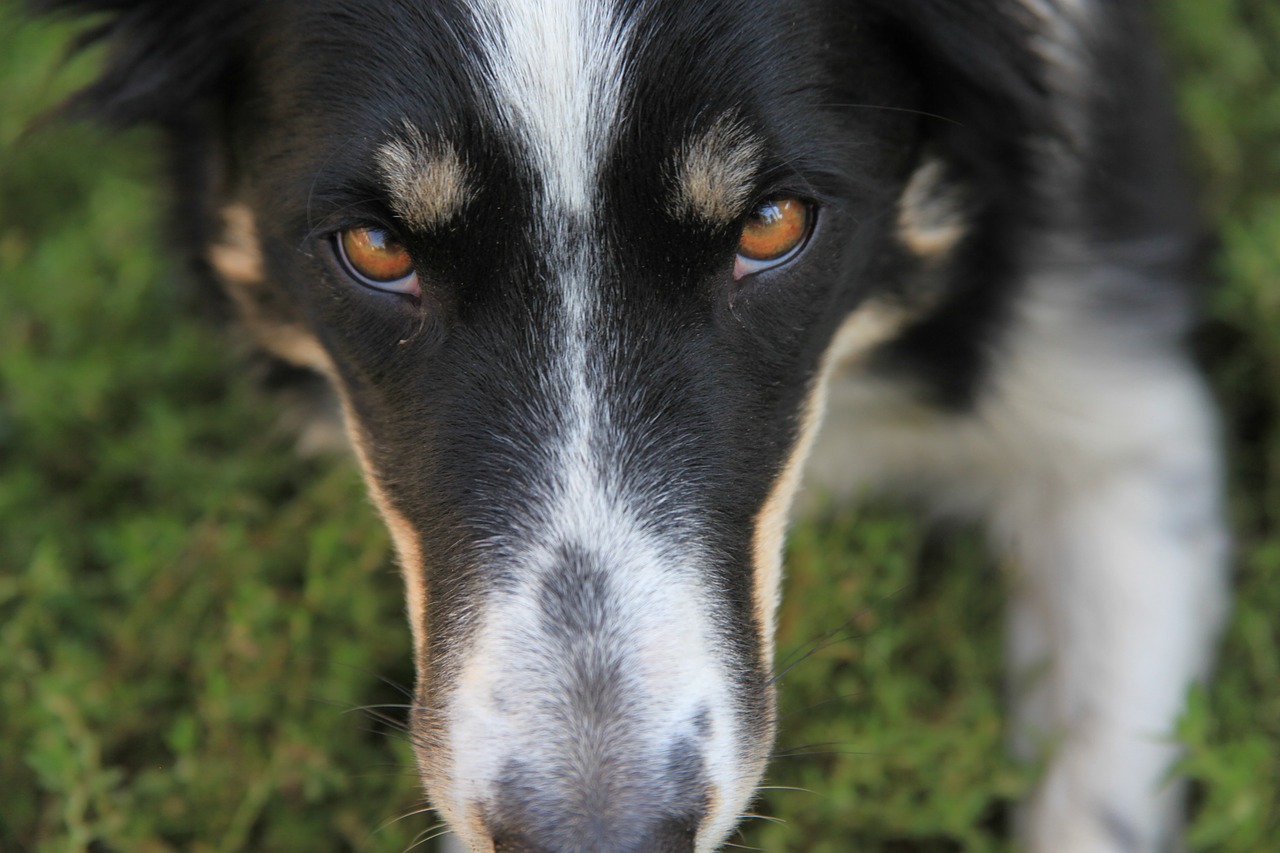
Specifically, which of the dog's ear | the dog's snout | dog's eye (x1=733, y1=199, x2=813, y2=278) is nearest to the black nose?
the dog's snout

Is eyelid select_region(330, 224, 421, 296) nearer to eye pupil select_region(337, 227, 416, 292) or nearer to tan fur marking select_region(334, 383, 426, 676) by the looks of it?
eye pupil select_region(337, 227, 416, 292)

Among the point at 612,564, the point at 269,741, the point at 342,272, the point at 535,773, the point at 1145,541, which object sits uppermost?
the point at 342,272

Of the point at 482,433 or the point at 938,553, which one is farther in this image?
the point at 938,553

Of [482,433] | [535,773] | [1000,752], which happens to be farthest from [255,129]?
[1000,752]

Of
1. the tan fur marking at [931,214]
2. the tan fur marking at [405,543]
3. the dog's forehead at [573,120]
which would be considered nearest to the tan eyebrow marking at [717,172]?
the dog's forehead at [573,120]

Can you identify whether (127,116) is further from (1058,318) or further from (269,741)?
(1058,318)

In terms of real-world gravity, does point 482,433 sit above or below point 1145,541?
above

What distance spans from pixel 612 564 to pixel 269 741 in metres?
1.24

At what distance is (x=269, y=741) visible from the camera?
2.97 m

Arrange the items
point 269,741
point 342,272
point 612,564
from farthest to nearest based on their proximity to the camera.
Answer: point 269,741
point 342,272
point 612,564

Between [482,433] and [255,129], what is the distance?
31.4 inches

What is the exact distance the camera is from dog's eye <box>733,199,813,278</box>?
2273 millimetres

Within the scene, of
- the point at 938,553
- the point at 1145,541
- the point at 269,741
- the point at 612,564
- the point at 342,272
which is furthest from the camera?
the point at 938,553

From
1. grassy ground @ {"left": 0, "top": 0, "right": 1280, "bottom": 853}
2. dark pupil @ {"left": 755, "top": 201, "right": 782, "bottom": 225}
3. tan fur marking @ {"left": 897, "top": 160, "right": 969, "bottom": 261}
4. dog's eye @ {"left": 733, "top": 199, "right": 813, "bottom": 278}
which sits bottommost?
grassy ground @ {"left": 0, "top": 0, "right": 1280, "bottom": 853}
